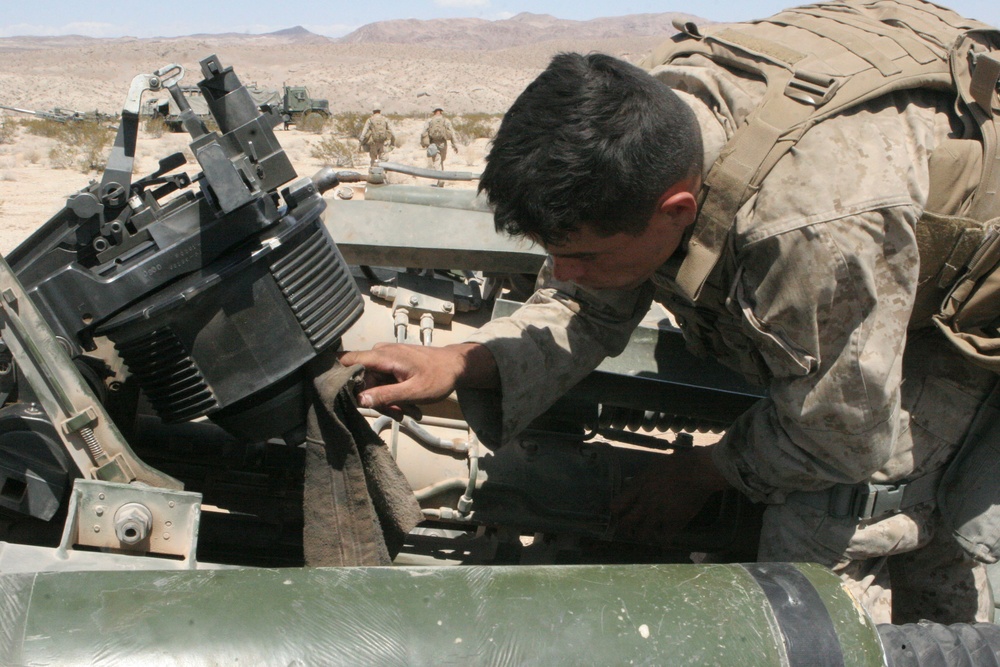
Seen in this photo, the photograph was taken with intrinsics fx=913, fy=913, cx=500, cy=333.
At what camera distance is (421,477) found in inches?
96.7

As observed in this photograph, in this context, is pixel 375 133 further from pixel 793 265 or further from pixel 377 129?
pixel 793 265

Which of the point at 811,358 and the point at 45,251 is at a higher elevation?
the point at 45,251

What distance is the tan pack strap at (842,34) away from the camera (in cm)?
196

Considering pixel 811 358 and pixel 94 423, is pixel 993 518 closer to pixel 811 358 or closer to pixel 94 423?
pixel 811 358

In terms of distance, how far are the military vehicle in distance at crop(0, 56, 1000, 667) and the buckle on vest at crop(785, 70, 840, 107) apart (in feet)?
3.20

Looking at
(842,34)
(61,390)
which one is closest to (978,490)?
(842,34)

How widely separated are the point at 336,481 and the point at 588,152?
33.6 inches

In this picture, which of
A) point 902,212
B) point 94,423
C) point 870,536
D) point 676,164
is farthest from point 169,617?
point 870,536

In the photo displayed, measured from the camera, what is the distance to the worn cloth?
1.89m

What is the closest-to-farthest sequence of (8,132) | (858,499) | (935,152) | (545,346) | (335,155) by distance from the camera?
(935,152)
(858,499)
(545,346)
(335,155)
(8,132)

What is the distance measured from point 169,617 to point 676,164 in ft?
4.07

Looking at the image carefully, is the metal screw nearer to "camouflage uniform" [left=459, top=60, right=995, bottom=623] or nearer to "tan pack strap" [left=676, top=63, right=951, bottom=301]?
"camouflage uniform" [left=459, top=60, right=995, bottom=623]

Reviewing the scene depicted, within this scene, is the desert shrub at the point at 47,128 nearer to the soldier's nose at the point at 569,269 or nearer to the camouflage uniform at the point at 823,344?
the camouflage uniform at the point at 823,344

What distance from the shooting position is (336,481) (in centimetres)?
192
